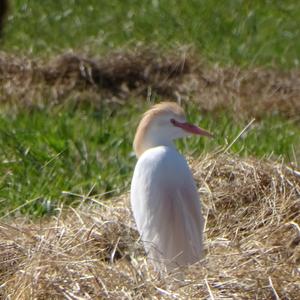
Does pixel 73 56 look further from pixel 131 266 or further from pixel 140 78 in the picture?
pixel 131 266

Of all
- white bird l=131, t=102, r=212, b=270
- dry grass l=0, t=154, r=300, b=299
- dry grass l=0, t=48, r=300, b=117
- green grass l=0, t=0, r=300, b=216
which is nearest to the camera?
dry grass l=0, t=154, r=300, b=299

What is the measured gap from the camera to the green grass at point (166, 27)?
10695mm

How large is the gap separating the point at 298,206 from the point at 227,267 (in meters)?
1.25

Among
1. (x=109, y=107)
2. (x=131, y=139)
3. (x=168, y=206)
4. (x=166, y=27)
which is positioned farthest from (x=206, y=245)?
(x=166, y=27)

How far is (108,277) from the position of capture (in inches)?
216

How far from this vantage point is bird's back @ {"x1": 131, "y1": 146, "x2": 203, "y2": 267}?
598 cm

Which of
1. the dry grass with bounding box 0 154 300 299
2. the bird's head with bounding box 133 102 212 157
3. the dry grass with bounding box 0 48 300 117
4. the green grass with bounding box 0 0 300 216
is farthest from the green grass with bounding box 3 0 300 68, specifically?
the bird's head with bounding box 133 102 212 157

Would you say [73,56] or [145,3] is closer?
[73,56]

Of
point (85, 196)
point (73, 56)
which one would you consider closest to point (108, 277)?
point (85, 196)

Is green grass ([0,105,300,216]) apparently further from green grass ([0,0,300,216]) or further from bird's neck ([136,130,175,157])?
bird's neck ([136,130,175,157])

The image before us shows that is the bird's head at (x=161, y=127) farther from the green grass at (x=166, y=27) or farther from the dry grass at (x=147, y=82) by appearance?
the green grass at (x=166, y=27)

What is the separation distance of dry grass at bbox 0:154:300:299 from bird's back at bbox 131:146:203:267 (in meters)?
0.13

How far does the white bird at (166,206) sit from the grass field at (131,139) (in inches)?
6.6

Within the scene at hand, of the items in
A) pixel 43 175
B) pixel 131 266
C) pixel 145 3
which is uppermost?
pixel 131 266
